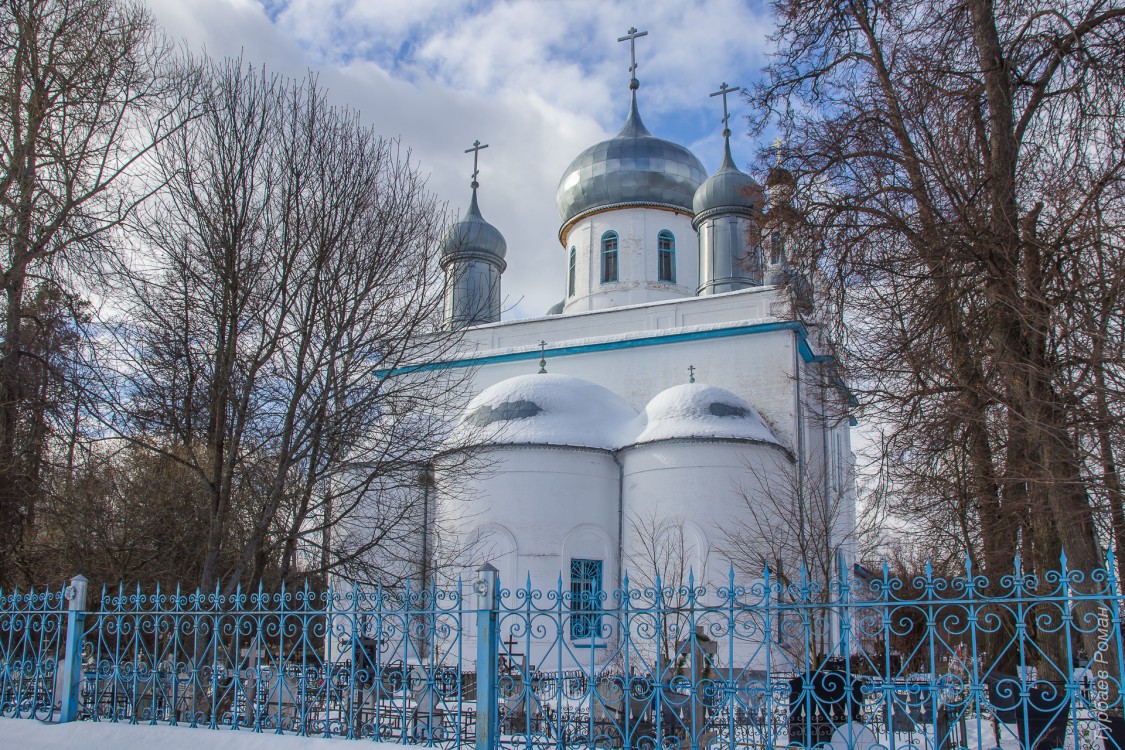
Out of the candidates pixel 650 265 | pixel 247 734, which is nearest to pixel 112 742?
pixel 247 734

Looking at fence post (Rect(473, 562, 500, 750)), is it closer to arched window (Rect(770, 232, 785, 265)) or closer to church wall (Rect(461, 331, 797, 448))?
arched window (Rect(770, 232, 785, 265))

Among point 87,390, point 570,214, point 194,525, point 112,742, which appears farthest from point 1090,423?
point 570,214

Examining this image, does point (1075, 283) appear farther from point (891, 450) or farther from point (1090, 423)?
point (891, 450)

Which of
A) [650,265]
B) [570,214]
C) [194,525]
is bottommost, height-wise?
[194,525]

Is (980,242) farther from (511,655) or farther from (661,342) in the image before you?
(661,342)

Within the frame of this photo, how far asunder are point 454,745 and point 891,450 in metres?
4.93

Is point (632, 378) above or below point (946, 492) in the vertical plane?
above

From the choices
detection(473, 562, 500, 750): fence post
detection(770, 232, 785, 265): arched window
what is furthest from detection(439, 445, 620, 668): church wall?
detection(473, 562, 500, 750): fence post

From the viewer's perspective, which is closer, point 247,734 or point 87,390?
point 247,734

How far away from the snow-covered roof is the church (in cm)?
4

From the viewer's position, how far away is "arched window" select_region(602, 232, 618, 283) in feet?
77.4

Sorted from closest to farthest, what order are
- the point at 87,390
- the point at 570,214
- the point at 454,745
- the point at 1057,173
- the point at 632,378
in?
the point at 454,745 < the point at 1057,173 < the point at 87,390 < the point at 632,378 < the point at 570,214

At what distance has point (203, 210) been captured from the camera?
9125 mm

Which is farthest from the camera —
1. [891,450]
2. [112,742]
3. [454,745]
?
[891,450]
